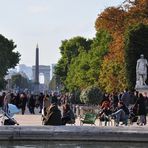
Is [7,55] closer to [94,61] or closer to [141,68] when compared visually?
[94,61]

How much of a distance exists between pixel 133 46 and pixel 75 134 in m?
40.8

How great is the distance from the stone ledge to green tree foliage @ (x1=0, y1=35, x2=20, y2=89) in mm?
79437

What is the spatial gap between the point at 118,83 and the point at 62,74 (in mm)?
64570

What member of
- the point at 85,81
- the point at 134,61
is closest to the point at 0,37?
the point at 85,81

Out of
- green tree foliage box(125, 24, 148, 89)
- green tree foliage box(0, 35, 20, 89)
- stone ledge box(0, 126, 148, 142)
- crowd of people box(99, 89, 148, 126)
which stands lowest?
stone ledge box(0, 126, 148, 142)

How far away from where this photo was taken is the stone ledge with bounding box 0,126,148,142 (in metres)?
16.9

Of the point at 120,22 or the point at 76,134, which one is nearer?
the point at 76,134

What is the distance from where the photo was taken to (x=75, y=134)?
55.7ft

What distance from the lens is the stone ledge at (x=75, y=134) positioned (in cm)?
1688

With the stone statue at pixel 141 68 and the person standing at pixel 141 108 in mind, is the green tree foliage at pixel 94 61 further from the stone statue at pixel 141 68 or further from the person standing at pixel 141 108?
the person standing at pixel 141 108

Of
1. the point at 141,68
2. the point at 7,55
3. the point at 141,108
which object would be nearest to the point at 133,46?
the point at 141,68

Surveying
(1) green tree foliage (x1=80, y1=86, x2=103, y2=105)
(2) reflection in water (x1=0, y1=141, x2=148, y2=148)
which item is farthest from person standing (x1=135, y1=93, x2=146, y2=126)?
(1) green tree foliage (x1=80, y1=86, x2=103, y2=105)

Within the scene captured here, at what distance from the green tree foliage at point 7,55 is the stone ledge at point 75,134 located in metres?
79.4

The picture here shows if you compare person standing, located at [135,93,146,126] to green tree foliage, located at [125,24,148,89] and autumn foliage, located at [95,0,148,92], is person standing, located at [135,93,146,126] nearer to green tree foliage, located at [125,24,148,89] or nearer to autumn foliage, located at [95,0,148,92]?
green tree foliage, located at [125,24,148,89]
